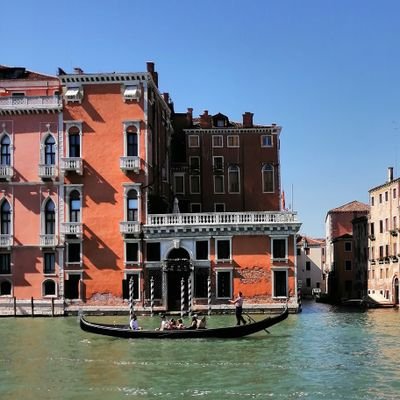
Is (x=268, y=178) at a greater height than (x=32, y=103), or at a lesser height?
lesser

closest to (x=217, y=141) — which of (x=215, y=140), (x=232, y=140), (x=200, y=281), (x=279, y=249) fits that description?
(x=215, y=140)

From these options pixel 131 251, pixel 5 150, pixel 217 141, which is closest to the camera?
pixel 131 251

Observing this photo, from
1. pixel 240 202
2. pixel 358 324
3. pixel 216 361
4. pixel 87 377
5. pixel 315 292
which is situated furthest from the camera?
pixel 315 292

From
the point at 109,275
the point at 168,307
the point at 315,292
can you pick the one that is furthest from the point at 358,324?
the point at 315,292

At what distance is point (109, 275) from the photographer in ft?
100

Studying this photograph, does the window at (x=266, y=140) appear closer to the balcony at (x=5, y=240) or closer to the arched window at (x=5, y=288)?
the balcony at (x=5, y=240)

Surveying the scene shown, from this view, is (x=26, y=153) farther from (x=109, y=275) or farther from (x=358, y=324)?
(x=358, y=324)

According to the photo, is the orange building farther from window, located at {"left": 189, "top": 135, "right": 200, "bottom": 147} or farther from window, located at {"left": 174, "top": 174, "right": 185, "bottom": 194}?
window, located at {"left": 189, "top": 135, "right": 200, "bottom": 147}

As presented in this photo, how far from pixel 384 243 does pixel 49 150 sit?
1830cm

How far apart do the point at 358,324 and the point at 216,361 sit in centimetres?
1095

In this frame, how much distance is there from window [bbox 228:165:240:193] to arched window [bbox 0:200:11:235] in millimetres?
11615

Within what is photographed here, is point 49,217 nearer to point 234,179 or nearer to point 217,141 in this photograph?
point 234,179

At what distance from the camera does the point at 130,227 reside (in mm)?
30297

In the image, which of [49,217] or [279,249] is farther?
[49,217]
